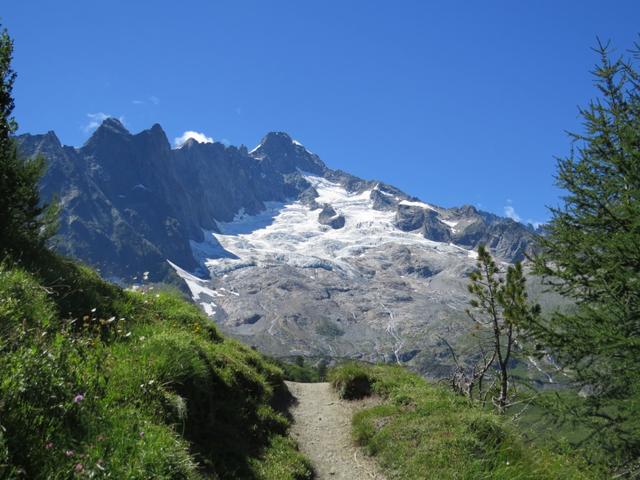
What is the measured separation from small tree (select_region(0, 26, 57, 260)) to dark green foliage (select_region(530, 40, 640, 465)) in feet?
43.9

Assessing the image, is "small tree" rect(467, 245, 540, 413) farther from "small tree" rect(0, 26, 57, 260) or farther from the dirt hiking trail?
"small tree" rect(0, 26, 57, 260)

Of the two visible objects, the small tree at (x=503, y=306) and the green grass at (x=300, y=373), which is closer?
the small tree at (x=503, y=306)

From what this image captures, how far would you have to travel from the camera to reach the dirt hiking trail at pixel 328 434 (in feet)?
36.7

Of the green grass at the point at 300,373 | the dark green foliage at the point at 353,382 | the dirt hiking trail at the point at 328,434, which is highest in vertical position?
the green grass at the point at 300,373

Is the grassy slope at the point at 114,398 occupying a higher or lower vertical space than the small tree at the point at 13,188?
lower

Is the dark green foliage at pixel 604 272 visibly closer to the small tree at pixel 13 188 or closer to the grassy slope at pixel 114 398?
the grassy slope at pixel 114 398

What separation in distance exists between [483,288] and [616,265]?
208 inches

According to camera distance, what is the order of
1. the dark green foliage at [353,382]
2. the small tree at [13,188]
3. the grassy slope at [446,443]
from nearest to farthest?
1. the grassy slope at [446,443]
2. the small tree at [13,188]
3. the dark green foliage at [353,382]

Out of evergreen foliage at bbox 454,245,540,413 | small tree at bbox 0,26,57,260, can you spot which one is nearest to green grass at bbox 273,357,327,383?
evergreen foliage at bbox 454,245,540,413

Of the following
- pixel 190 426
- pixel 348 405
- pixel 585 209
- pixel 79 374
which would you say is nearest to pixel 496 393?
pixel 348 405

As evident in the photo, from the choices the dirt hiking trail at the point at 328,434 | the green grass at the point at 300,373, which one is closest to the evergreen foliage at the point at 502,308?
the dirt hiking trail at the point at 328,434

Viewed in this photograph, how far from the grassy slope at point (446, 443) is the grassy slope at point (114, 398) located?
2246 mm

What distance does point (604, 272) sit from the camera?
41.0ft

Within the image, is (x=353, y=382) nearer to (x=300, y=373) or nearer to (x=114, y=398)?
(x=114, y=398)
